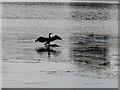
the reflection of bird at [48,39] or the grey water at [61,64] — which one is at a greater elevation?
the reflection of bird at [48,39]

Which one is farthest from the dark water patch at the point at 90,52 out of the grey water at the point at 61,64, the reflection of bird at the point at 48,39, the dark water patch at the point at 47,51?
the reflection of bird at the point at 48,39

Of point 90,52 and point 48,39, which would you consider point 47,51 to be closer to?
Result: point 90,52

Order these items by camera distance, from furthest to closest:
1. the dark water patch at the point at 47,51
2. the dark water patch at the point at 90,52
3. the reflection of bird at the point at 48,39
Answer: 1. the reflection of bird at the point at 48,39
2. the dark water patch at the point at 47,51
3. the dark water patch at the point at 90,52

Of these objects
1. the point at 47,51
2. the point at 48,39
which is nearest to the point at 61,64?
the point at 47,51

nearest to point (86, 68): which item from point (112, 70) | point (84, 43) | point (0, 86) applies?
point (112, 70)

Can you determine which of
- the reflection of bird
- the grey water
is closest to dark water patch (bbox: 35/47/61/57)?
the grey water

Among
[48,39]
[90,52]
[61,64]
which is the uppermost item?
[48,39]

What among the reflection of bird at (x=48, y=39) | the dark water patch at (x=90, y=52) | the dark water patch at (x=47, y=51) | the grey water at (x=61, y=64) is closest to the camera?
the grey water at (x=61, y=64)

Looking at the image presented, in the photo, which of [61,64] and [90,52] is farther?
[90,52]

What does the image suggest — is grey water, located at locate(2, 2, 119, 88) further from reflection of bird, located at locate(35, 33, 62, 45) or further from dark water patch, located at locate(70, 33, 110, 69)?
reflection of bird, located at locate(35, 33, 62, 45)

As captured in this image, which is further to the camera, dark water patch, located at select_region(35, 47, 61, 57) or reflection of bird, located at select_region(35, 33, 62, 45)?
reflection of bird, located at select_region(35, 33, 62, 45)

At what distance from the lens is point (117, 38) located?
35219 mm

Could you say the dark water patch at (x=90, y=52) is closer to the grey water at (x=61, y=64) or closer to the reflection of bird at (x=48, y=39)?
the grey water at (x=61, y=64)

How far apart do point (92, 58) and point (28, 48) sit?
4771 millimetres
